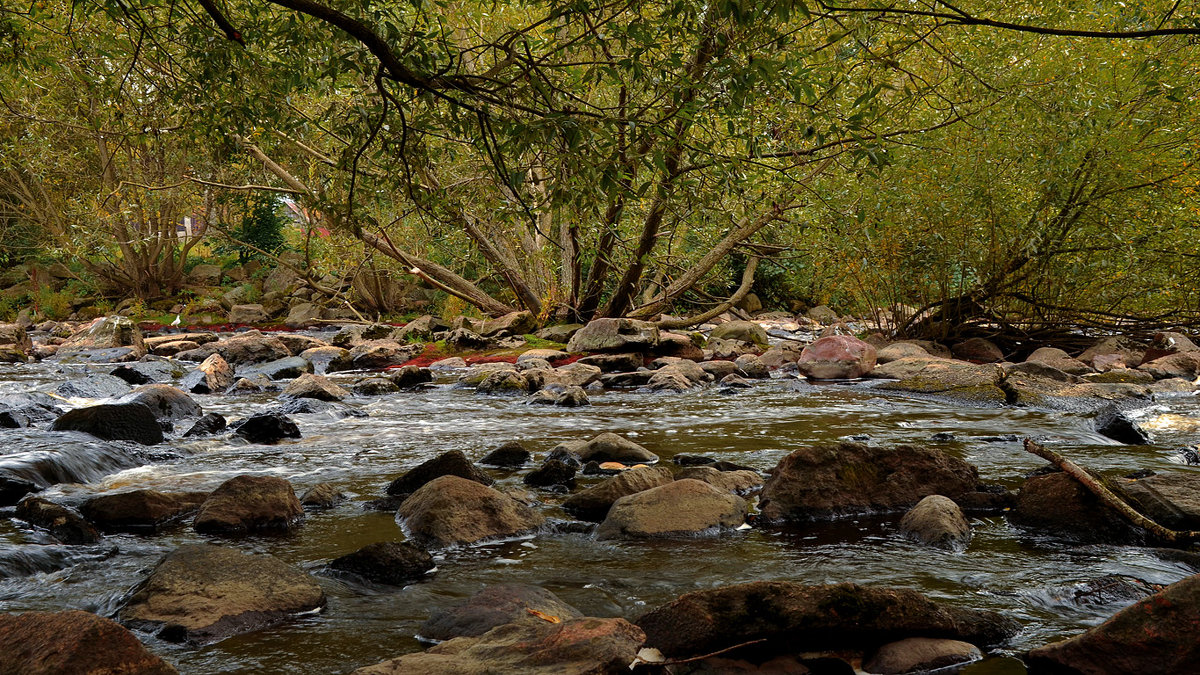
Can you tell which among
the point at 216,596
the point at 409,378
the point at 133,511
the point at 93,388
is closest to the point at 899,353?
the point at 409,378

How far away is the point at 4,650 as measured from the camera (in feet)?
8.91

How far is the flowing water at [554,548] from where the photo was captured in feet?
11.5

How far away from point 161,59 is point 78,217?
18.1m

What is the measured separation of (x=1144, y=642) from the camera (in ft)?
9.01

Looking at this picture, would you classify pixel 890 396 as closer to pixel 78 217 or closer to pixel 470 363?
pixel 470 363

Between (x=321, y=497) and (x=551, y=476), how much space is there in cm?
158

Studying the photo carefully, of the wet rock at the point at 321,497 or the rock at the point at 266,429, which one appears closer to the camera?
the wet rock at the point at 321,497

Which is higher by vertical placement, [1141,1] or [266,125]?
[1141,1]

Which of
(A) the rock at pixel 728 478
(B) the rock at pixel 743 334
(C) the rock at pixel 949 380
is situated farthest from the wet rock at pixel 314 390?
(B) the rock at pixel 743 334

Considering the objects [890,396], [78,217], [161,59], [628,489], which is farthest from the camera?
[78,217]

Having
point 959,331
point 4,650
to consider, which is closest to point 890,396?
point 959,331

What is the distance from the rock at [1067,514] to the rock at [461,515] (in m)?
2.83

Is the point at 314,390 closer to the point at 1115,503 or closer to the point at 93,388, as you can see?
the point at 93,388

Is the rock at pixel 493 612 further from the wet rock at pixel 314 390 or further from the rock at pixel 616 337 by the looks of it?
the rock at pixel 616 337
